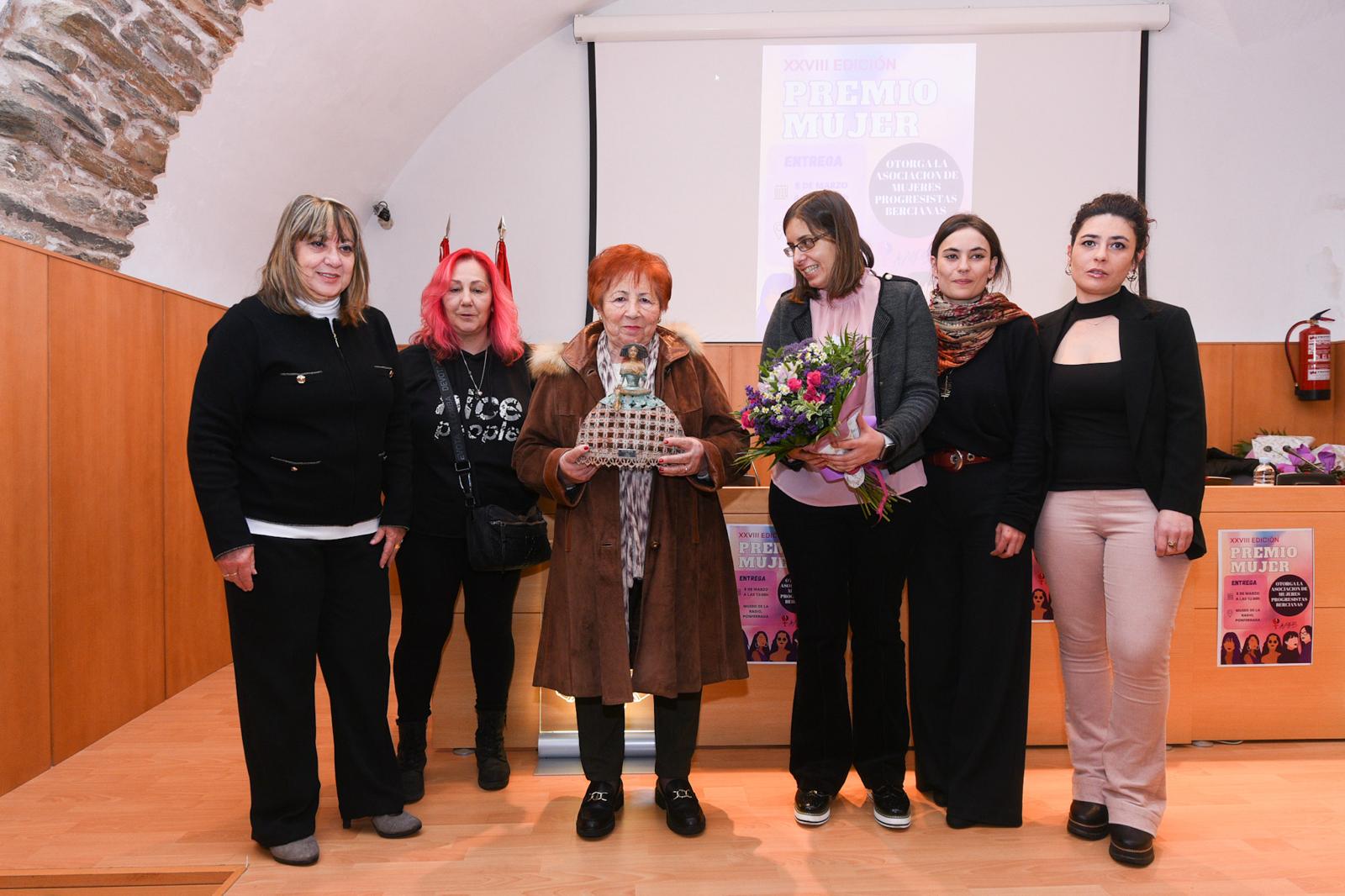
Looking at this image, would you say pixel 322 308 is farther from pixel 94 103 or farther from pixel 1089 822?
pixel 1089 822

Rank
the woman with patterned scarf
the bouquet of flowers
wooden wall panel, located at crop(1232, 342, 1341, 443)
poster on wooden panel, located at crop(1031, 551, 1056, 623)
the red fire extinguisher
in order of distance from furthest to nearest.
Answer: wooden wall panel, located at crop(1232, 342, 1341, 443) < the red fire extinguisher < poster on wooden panel, located at crop(1031, 551, 1056, 623) < the woman with patterned scarf < the bouquet of flowers

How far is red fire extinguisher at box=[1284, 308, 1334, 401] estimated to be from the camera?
16.6ft

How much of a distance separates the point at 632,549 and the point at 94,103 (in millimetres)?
2631

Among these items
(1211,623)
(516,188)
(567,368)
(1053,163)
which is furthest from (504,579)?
(1053,163)

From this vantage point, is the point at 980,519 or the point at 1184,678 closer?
the point at 980,519

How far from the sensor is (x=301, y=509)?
2201 millimetres

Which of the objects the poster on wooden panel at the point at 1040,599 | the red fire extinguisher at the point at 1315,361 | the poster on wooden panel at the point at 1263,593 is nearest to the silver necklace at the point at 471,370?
the poster on wooden panel at the point at 1040,599

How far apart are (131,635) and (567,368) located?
2441mm

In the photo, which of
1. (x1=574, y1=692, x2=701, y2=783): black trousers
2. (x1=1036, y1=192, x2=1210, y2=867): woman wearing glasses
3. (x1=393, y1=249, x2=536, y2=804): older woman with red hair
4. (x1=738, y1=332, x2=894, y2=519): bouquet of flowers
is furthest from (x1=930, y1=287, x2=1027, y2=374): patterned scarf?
(x1=393, y1=249, x2=536, y2=804): older woman with red hair

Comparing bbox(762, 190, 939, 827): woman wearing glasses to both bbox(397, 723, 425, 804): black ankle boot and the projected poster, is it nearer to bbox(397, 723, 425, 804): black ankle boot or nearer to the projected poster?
bbox(397, 723, 425, 804): black ankle boot

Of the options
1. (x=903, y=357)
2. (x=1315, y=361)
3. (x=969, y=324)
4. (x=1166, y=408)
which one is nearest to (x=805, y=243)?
(x=903, y=357)

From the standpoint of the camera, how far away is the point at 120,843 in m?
2.38

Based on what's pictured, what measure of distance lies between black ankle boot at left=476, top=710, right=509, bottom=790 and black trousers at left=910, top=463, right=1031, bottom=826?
1.38 meters

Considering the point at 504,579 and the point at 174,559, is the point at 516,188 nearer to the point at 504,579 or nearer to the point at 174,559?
the point at 174,559
